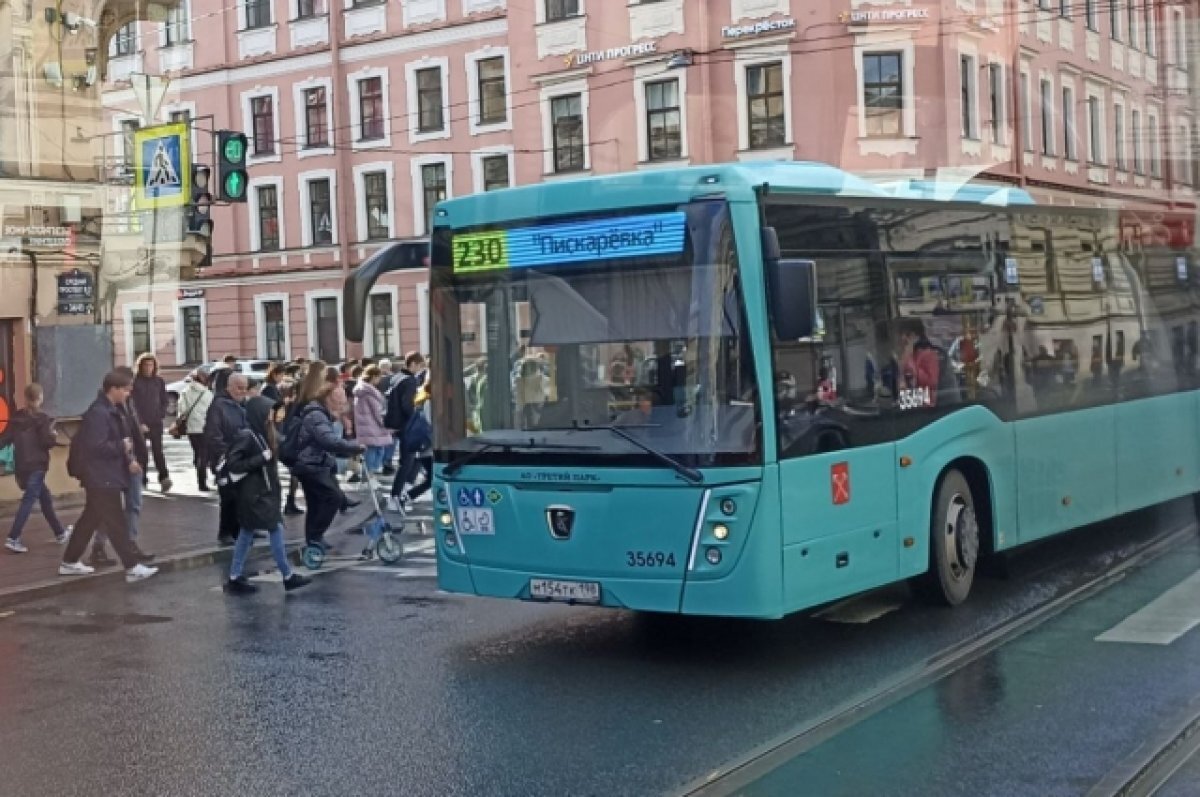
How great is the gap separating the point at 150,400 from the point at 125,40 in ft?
18.7

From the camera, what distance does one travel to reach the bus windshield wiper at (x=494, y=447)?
8172 millimetres

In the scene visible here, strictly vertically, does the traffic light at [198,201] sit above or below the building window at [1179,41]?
below

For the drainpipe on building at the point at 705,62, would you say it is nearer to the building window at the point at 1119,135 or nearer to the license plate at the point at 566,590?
the building window at the point at 1119,135

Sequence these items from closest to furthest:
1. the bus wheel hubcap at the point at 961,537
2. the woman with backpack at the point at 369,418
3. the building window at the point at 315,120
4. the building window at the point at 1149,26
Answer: the bus wheel hubcap at the point at 961,537 → the woman with backpack at the point at 369,418 → the building window at the point at 1149,26 → the building window at the point at 315,120

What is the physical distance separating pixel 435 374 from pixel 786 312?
2277mm

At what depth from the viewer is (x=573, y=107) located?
25.6 meters

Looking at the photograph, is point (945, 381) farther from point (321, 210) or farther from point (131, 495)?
point (321, 210)

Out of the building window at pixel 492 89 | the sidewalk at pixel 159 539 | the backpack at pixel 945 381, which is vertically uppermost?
the building window at pixel 492 89

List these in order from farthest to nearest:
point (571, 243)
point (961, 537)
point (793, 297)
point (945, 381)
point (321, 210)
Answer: point (321, 210), point (961, 537), point (945, 381), point (571, 243), point (793, 297)

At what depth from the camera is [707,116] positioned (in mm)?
22531

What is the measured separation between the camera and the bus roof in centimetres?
793

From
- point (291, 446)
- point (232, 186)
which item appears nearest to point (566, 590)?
point (291, 446)

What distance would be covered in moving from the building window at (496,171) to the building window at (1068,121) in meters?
14.0

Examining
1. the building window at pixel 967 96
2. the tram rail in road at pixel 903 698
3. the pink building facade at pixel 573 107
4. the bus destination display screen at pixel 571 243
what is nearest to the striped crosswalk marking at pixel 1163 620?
the tram rail in road at pixel 903 698
